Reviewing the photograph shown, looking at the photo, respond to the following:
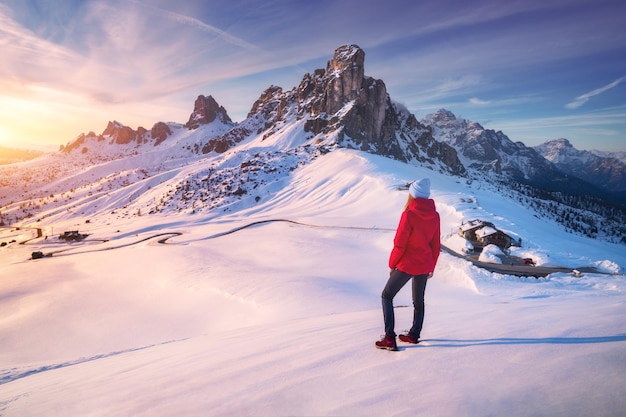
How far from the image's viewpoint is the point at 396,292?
461 cm

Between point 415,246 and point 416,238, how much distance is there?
0.39ft

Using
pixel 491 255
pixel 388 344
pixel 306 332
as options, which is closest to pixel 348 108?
pixel 491 255

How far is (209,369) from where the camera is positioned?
4.59m

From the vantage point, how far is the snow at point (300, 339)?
339cm

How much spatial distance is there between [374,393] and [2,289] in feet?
68.0

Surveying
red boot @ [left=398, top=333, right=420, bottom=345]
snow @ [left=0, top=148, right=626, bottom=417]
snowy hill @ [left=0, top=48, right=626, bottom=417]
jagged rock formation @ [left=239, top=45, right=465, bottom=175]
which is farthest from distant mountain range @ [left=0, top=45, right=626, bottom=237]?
red boot @ [left=398, top=333, right=420, bottom=345]

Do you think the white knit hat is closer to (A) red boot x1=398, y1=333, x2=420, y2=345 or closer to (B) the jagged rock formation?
(A) red boot x1=398, y1=333, x2=420, y2=345

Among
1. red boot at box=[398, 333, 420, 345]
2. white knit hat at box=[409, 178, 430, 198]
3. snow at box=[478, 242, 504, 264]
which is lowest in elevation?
snow at box=[478, 242, 504, 264]

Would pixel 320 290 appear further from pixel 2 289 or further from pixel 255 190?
pixel 255 190

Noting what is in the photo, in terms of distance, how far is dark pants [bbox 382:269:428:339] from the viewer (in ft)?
15.1

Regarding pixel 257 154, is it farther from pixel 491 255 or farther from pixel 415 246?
pixel 415 246

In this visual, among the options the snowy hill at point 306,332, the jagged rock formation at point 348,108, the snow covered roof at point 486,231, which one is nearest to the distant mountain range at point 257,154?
the jagged rock formation at point 348,108

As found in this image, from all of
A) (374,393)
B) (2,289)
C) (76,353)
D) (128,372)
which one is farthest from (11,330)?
(374,393)

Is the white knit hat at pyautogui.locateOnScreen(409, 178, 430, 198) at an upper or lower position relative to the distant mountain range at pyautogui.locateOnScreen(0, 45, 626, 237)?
lower
